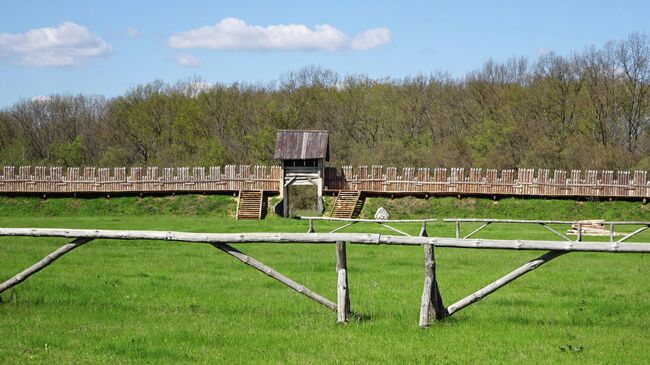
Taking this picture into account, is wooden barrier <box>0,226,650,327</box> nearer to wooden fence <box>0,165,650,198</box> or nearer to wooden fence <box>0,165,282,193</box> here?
wooden fence <box>0,165,650,198</box>

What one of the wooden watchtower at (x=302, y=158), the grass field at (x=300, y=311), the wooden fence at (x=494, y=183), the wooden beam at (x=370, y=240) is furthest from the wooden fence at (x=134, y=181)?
the wooden beam at (x=370, y=240)

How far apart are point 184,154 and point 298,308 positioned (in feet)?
197

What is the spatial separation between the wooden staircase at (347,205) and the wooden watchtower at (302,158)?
1.11m

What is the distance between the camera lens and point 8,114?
294 ft

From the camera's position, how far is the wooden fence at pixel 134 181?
163 ft

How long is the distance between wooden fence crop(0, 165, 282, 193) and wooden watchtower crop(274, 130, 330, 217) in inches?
52.3

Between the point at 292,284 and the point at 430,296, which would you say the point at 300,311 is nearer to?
the point at 292,284

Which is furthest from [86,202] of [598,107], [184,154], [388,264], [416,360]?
[416,360]

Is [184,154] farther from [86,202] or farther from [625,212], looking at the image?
[625,212]

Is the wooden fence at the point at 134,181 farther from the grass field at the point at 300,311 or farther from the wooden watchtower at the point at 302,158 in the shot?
the grass field at the point at 300,311

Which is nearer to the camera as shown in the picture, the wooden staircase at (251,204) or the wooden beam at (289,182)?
the wooden staircase at (251,204)

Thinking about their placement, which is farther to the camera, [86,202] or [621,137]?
[621,137]

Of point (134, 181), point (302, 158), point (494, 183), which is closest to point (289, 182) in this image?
point (302, 158)

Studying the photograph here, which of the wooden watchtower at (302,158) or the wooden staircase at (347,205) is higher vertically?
the wooden watchtower at (302,158)
